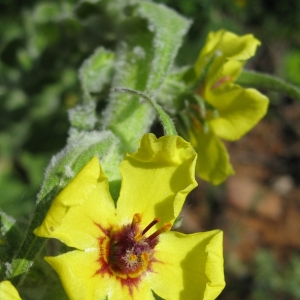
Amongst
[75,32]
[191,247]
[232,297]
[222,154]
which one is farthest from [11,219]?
[232,297]

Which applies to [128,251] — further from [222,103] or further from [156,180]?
[222,103]

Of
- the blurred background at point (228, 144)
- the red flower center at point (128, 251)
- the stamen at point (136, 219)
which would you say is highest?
the stamen at point (136, 219)

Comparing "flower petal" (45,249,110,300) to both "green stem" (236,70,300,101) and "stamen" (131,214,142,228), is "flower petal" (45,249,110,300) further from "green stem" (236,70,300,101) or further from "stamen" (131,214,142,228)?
"green stem" (236,70,300,101)

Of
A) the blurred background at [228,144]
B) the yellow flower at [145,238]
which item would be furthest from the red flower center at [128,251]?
the blurred background at [228,144]

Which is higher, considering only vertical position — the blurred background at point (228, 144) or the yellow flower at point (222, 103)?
the yellow flower at point (222, 103)

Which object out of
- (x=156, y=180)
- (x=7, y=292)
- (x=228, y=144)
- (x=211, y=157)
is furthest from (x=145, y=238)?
(x=228, y=144)

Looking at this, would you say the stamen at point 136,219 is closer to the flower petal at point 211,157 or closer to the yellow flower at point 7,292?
the yellow flower at point 7,292
